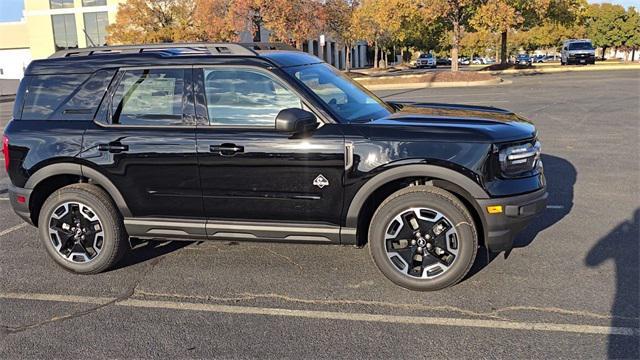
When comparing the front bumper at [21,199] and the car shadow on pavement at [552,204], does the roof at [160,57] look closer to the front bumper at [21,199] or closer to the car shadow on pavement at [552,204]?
the front bumper at [21,199]

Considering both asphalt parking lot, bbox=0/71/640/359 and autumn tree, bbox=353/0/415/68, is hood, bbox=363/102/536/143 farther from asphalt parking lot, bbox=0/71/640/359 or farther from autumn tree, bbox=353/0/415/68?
autumn tree, bbox=353/0/415/68

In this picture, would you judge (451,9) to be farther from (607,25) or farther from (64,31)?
(607,25)

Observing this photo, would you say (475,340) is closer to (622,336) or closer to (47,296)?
(622,336)

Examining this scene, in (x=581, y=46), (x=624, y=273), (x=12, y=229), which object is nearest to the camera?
(x=624, y=273)

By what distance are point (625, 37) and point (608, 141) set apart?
73137 mm

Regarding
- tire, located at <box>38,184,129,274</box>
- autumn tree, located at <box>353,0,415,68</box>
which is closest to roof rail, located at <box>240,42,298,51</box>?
tire, located at <box>38,184,129,274</box>

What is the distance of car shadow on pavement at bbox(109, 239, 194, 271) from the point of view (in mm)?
5066

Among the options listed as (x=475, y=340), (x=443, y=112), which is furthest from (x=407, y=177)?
(x=475, y=340)

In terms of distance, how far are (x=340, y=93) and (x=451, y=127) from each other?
114 centimetres

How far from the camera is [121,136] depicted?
450 cm

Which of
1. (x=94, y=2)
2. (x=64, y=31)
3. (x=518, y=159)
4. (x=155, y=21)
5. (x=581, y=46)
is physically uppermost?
(x=94, y=2)

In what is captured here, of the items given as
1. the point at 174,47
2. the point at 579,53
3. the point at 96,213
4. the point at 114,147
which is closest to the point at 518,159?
the point at 174,47

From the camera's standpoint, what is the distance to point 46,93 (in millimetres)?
4738

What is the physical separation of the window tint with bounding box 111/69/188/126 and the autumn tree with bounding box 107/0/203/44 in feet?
121
